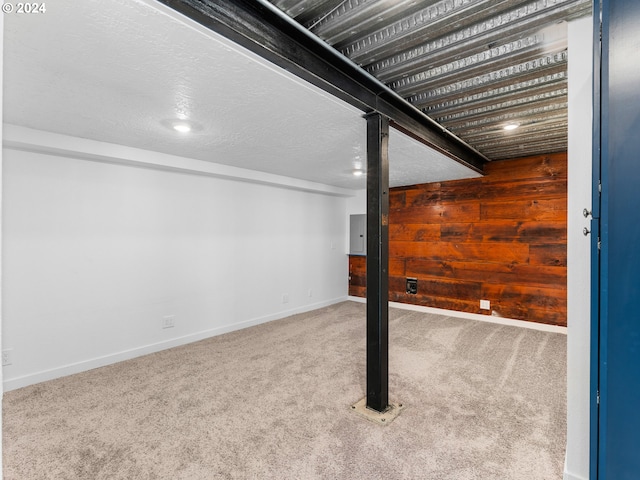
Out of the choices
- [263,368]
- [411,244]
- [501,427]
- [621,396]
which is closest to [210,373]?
[263,368]

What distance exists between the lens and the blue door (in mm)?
1260

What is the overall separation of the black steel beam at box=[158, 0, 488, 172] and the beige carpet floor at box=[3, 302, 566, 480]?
6.71 feet

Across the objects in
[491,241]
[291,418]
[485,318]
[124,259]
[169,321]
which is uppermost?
[491,241]

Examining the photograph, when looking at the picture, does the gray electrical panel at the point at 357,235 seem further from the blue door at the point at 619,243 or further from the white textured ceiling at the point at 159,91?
the blue door at the point at 619,243

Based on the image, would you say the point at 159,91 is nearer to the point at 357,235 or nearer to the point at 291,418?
the point at 291,418

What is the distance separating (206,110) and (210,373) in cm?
211

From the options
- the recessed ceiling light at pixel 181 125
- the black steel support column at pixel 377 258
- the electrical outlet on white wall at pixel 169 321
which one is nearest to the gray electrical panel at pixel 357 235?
the electrical outlet on white wall at pixel 169 321

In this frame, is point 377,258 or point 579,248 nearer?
point 579,248

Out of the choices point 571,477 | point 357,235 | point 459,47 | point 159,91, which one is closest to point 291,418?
point 571,477

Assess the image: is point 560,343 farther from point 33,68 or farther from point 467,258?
point 33,68

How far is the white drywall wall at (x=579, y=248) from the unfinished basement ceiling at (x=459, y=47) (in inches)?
7.2

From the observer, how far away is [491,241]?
436cm

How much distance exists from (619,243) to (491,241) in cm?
325

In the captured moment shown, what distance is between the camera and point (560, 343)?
11.7ft
